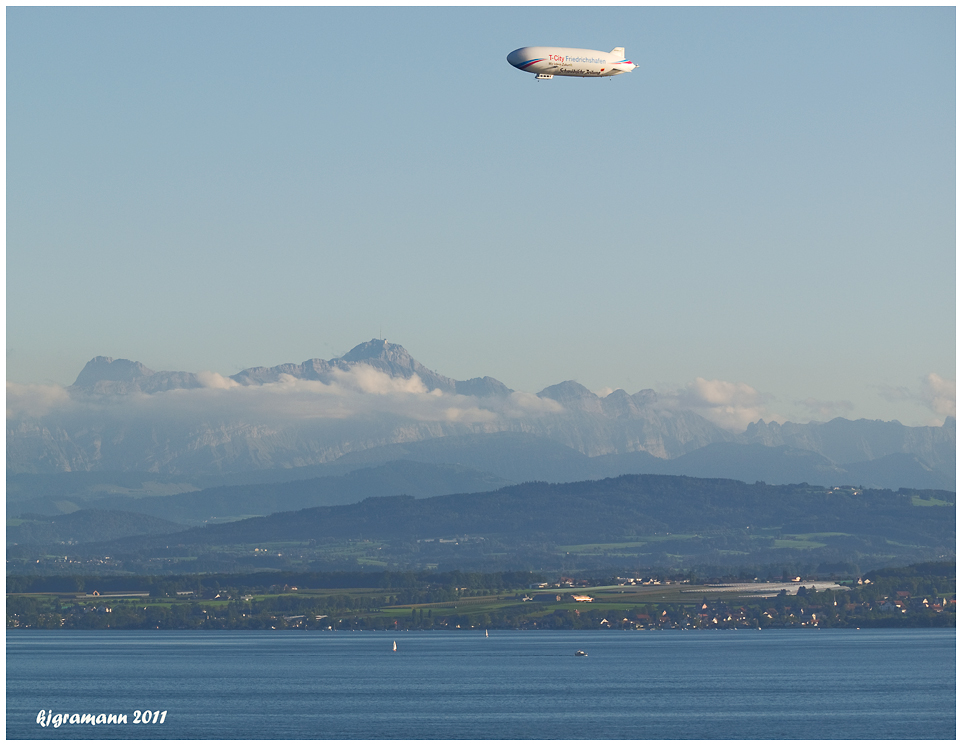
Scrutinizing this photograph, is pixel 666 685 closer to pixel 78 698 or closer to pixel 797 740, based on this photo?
pixel 797 740

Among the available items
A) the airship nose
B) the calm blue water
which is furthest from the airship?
the calm blue water

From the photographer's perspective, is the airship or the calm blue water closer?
the airship

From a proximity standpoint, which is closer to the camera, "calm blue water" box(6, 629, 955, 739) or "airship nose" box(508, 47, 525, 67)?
"airship nose" box(508, 47, 525, 67)

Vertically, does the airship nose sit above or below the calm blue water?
above

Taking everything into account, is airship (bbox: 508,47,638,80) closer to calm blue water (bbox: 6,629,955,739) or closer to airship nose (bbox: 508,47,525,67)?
airship nose (bbox: 508,47,525,67)

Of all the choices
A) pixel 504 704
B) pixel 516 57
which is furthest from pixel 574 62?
pixel 504 704

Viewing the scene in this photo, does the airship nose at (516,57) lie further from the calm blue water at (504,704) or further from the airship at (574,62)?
the calm blue water at (504,704)

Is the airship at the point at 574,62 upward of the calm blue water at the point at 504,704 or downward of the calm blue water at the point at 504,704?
upward

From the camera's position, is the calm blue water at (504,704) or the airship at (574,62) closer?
the airship at (574,62)

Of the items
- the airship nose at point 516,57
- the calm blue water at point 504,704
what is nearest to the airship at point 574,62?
the airship nose at point 516,57
